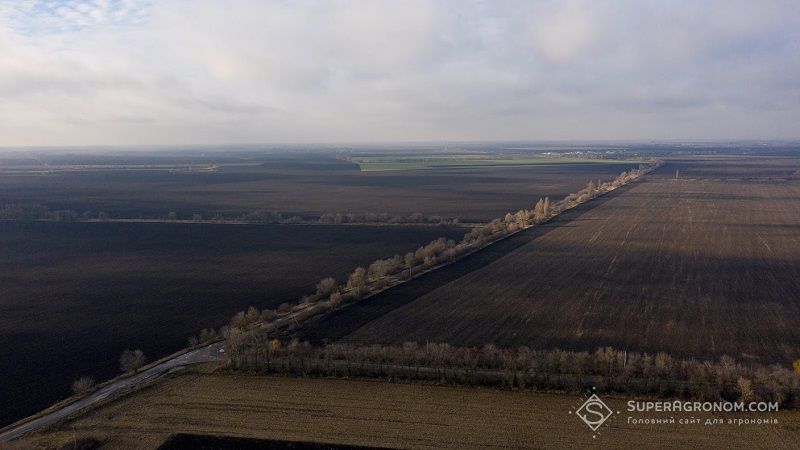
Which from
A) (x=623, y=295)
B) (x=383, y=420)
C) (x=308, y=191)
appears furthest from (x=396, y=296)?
(x=308, y=191)

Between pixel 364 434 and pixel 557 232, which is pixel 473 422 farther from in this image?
pixel 557 232

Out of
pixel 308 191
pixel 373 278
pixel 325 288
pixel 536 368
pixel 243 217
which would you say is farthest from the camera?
pixel 308 191

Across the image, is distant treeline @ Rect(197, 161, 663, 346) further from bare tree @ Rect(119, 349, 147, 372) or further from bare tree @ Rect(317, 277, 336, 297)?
bare tree @ Rect(119, 349, 147, 372)

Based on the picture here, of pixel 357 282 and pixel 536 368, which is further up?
pixel 357 282

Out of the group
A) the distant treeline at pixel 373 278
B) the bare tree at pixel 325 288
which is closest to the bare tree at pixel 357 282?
the distant treeline at pixel 373 278

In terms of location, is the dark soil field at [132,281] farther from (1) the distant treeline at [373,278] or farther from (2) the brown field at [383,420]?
(2) the brown field at [383,420]

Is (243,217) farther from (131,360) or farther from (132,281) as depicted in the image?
(131,360)

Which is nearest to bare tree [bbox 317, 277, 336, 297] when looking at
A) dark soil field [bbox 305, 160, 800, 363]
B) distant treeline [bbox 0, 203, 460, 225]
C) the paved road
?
dark soil field [bbox 305, 160, 800, 363]
